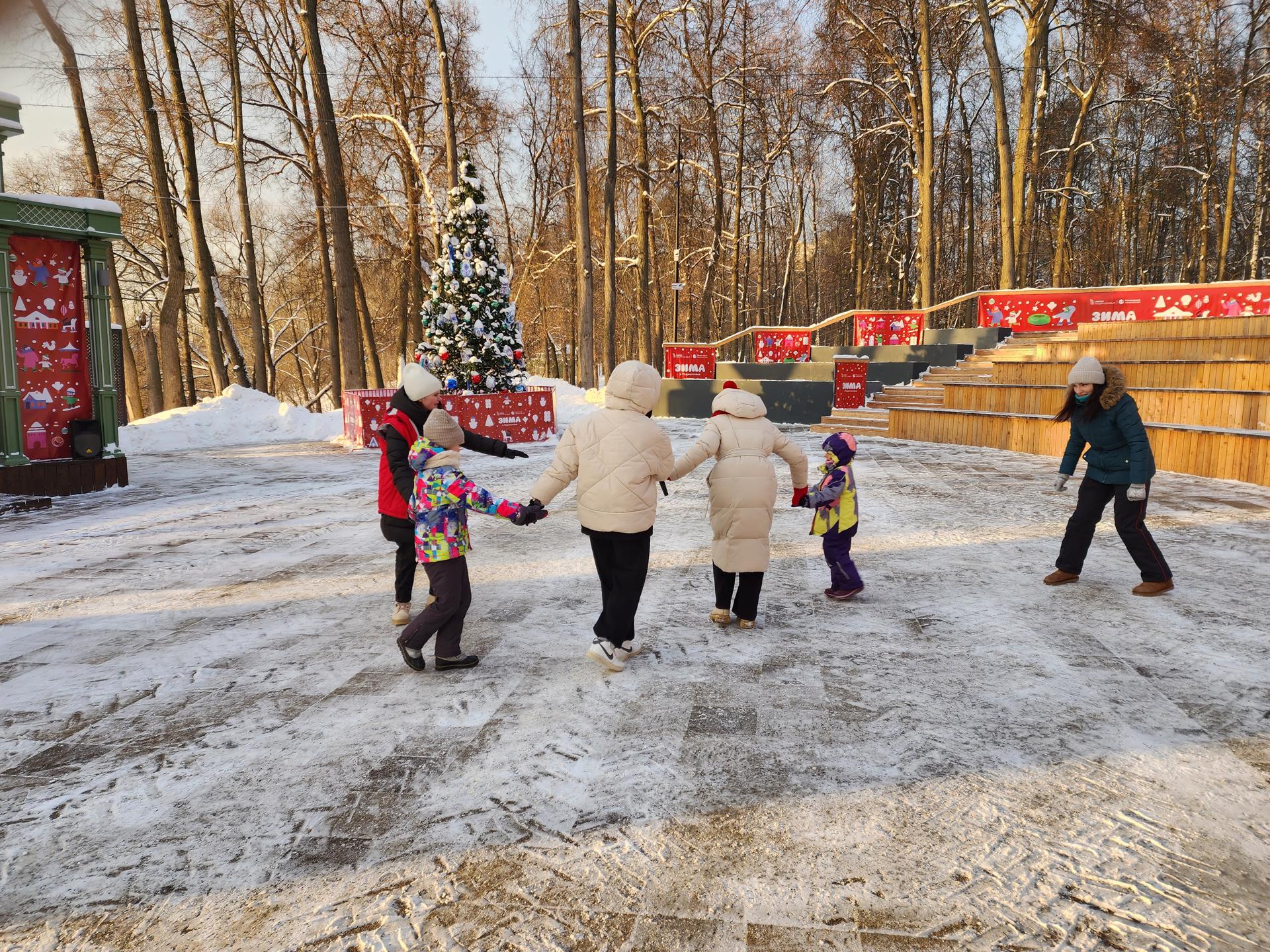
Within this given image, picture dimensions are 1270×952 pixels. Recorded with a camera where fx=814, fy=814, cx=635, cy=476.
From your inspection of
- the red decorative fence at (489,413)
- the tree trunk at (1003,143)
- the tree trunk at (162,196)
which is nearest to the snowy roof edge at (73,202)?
the red decorative fence at (489,413)

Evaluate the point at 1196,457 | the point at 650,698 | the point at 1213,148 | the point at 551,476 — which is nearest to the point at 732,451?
the point at 551,476

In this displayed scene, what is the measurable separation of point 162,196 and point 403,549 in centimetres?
1666

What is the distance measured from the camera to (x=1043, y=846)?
9.03 ft

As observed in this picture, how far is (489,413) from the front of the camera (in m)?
14.6

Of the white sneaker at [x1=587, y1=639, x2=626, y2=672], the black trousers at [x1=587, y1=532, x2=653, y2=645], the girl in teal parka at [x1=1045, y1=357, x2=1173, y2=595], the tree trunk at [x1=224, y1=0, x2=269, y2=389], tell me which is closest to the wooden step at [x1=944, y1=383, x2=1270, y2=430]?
the girl in teal parka at [x1=1045, y1=357, x2=1173, y2=595]

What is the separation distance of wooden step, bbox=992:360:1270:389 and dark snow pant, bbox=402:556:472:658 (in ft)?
30.9

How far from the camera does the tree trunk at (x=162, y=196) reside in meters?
17.0

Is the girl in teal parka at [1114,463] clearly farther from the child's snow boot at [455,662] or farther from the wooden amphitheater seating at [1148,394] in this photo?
the wooden amphitheater seating at [1148,394]

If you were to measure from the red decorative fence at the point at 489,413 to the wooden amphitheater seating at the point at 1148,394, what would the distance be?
6.91 meters

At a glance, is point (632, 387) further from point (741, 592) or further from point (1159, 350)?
point (1159, 350)

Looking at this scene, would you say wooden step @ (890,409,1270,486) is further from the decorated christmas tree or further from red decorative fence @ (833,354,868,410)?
the decorated christmas tree

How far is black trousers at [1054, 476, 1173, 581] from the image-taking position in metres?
5.54

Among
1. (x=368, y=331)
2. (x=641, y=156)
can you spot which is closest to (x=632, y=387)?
(x=641, y=156)

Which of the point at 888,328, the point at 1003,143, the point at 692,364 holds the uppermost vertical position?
the point at 1003,143
